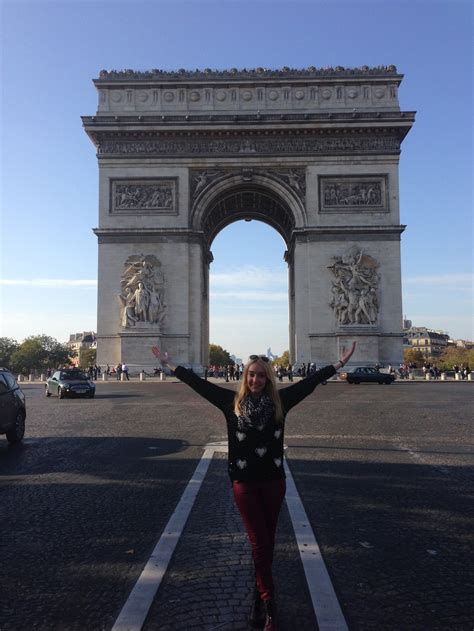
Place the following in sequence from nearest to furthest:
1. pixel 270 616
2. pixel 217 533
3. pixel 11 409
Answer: pixel 270 616 < pixel 217 533 < pixel 11 409

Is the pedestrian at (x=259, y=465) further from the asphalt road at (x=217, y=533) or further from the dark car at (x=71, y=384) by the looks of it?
the dark car at (x=71, y=384)

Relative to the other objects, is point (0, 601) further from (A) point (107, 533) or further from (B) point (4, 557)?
(A) point (107, 533)

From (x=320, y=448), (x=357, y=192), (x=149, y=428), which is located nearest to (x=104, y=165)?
(x=357, y=192)

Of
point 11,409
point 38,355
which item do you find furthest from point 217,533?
point 38,355

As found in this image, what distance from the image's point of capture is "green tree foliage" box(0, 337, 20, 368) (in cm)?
10800

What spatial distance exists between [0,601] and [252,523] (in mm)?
1545

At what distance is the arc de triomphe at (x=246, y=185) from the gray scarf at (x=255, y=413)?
108ft

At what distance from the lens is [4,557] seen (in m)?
4.32

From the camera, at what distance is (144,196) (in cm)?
3809

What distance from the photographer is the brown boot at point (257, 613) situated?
319 centimetres

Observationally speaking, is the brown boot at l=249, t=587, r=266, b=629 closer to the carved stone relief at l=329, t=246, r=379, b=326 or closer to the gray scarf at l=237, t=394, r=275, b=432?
the gray scarf at l=237, t=394, r=275, b=432

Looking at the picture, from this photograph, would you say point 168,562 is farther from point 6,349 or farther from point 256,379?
point 6,349

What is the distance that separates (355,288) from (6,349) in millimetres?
88846

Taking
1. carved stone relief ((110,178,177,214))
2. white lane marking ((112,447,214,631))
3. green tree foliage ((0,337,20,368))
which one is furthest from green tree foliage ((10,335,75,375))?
white lane marking ((112,447,214,631))
